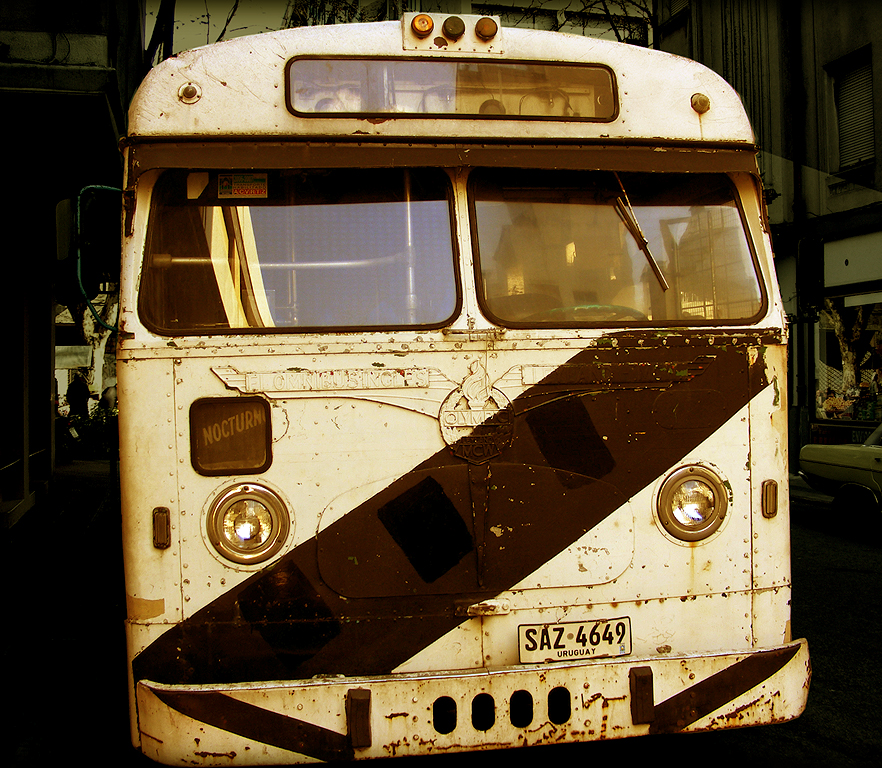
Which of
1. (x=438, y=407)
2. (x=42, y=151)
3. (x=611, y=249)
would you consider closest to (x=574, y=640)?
(x=438, y=407)

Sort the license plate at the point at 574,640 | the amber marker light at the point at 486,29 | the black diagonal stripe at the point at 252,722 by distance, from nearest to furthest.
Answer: the black diagonal stripe at the point at 252,722 < the license plate at the point at 574,640 < the amber marker light at the point at 486,29

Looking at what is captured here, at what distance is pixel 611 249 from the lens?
302 centimetres

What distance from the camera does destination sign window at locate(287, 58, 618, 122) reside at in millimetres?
2830

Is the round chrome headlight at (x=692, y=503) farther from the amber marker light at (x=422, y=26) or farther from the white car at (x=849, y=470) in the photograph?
the white car at (x=849, y=470)

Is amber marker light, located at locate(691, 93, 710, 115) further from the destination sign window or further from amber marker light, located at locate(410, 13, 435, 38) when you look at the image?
amber marker light, located at locate(410, 13, 435, 38)

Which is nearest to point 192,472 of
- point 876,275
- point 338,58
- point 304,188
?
point 304,188

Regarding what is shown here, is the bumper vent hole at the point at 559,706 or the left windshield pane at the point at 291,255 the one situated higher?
the left windshield pane at the point at 291,255

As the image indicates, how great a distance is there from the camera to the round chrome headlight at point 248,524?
2.67m

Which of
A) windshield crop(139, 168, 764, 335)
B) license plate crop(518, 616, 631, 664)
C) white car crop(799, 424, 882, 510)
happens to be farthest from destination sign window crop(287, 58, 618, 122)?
white car crop(799, 424, 882, 510)

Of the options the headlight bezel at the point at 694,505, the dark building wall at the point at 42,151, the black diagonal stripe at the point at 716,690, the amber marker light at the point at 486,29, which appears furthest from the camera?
the dark building wall at the point at 42,151

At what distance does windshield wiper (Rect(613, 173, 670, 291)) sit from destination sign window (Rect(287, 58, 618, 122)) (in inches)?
12.1

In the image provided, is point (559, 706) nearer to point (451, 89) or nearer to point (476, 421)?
point (476, 421)

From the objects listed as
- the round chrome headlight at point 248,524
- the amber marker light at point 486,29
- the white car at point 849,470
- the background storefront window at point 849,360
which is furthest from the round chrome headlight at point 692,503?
the background storefront window at point 849,360

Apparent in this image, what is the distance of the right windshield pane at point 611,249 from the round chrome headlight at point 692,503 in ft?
1.96
